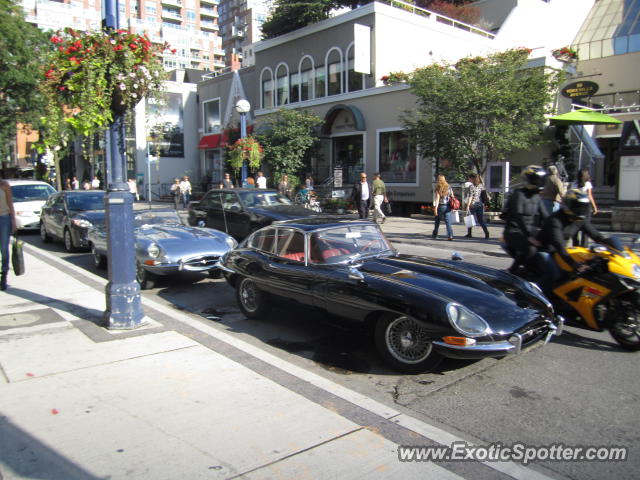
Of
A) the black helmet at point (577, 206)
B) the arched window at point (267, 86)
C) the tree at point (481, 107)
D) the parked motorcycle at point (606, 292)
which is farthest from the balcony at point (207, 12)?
the parked motorcycle at point (606, 292)

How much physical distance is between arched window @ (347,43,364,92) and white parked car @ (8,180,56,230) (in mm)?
14691

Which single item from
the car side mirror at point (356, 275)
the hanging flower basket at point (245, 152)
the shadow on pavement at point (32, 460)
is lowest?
the shadow on pavement at point (32, 460)

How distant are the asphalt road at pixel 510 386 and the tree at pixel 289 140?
18974 mm

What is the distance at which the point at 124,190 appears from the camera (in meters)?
5.81

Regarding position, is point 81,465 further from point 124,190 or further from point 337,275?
point 124,190

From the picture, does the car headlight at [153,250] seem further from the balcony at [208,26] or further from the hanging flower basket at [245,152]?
the balcony at [208,26]

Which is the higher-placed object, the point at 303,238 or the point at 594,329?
the point at 303,238

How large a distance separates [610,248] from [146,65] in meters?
5.63

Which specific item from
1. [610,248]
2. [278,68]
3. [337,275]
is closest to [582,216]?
[610,248]

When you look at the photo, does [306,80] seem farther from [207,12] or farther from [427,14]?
[207,12]

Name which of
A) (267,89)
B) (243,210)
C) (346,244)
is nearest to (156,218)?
(243,210)

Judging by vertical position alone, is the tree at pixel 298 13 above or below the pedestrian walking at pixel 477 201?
above

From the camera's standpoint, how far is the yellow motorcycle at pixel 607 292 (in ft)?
15.9

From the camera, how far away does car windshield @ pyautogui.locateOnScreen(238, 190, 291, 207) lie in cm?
1222
